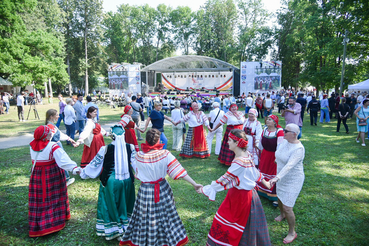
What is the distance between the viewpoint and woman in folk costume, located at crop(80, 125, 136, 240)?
2.98 metres

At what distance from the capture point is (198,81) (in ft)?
97.9

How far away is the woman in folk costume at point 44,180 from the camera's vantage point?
314 centimetres

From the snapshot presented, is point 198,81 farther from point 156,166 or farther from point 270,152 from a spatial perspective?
point 156,166

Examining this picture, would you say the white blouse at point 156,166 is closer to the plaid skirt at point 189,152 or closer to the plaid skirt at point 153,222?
the plaid skirt at point 153,222

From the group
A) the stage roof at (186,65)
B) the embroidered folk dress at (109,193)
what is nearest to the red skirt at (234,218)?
the embroidered folk dress at (109,193)

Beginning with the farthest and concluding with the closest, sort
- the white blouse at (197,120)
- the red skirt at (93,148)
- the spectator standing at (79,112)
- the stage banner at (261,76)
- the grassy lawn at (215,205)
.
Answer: the stage banner at (261,76), the spectator standing at (79,112), the white blouse at (197,120), the red skirt at (93,148), the grassy lawn at (215,205)

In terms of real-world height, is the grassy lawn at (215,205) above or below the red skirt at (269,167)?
below

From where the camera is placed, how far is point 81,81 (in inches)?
1873

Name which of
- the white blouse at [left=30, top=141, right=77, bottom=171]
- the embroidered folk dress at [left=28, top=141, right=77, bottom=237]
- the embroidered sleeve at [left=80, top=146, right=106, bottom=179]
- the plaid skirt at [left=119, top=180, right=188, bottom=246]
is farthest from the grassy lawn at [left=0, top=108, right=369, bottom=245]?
the white blouse at [left=30, top=141, right=77, bottom=171]

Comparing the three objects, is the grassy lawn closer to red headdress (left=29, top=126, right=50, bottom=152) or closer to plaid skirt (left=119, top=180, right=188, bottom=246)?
plaid skirt (left=119, top=180, right=188, bottom=246)

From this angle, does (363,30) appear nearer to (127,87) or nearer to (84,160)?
(84,160)

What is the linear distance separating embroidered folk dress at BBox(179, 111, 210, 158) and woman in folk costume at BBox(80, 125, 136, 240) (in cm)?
379

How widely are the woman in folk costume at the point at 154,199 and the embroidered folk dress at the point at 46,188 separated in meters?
1.20

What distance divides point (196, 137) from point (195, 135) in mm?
72
